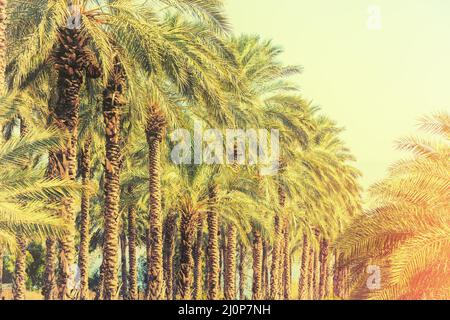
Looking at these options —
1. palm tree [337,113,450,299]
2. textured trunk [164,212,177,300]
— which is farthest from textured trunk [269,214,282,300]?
palm tree [337,113,450,299]

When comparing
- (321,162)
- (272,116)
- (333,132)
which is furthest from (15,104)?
(333,132)

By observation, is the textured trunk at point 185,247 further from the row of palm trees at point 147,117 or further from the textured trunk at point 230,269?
the textured trunk at point 230,269

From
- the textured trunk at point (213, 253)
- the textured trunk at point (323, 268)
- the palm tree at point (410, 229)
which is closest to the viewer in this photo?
the palm tree at point (410, 229)

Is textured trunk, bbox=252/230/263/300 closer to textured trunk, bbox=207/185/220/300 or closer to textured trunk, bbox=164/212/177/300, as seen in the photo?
textured trunk, bbox=164/212/177/300

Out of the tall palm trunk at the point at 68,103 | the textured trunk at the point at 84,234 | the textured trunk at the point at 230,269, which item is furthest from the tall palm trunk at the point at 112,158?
the textured trunk at the point at 230,269

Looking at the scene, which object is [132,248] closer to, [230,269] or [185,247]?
[230,269]

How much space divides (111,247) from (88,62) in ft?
19.6

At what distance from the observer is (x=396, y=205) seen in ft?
69.1

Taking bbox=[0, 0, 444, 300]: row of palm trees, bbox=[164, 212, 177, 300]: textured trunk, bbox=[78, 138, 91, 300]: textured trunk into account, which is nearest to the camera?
bbox=[0, 0, 444, 300]: row of palm trees

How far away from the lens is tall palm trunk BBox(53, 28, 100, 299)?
22527 mm

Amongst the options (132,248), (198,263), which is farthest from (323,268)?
(132,248)

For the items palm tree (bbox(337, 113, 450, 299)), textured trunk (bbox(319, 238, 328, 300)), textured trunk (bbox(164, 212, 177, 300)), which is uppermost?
textured trunk (bbox(319, 238, 328, 300))

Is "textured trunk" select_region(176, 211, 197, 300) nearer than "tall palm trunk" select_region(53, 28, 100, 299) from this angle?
No

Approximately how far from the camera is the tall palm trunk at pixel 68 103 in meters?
22.5
